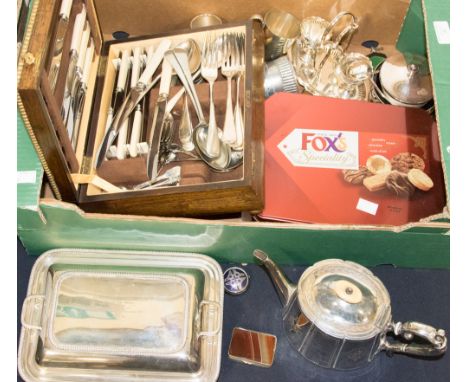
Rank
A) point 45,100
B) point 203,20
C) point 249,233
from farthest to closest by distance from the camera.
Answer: point 203,20
point 249,233
point 45,100

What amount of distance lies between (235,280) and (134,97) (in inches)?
14.5

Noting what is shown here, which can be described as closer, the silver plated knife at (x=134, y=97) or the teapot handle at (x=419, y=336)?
the teapot handle at (x=419, y=336)

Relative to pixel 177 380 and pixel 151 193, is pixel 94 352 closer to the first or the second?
pixel 177 380

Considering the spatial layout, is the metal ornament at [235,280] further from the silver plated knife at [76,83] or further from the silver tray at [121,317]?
the silver plated knife at [76,83]

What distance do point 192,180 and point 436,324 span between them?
1.58 ft

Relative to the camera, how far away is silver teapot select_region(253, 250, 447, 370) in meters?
0.79

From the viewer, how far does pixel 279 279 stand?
905 mm

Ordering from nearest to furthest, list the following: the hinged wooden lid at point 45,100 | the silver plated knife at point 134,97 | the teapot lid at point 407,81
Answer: the hinged wooden lid at point 45,100, the silver plated knife at point 134,97, the teapot lid at point 407,81

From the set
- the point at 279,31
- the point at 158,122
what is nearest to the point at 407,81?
the point at 279,31

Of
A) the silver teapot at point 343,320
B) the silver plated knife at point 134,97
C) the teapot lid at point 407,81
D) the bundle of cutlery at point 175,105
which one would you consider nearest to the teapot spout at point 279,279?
the silver teapot at point 343,320

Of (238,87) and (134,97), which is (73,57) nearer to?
(134,97)

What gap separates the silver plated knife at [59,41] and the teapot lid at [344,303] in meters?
0.47

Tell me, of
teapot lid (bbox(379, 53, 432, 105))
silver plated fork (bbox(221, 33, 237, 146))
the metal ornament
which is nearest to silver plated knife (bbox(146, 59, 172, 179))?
silver plated fork (bbox(221, 33, 237, 146))

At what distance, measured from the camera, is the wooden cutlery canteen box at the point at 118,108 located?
776 millimetres
